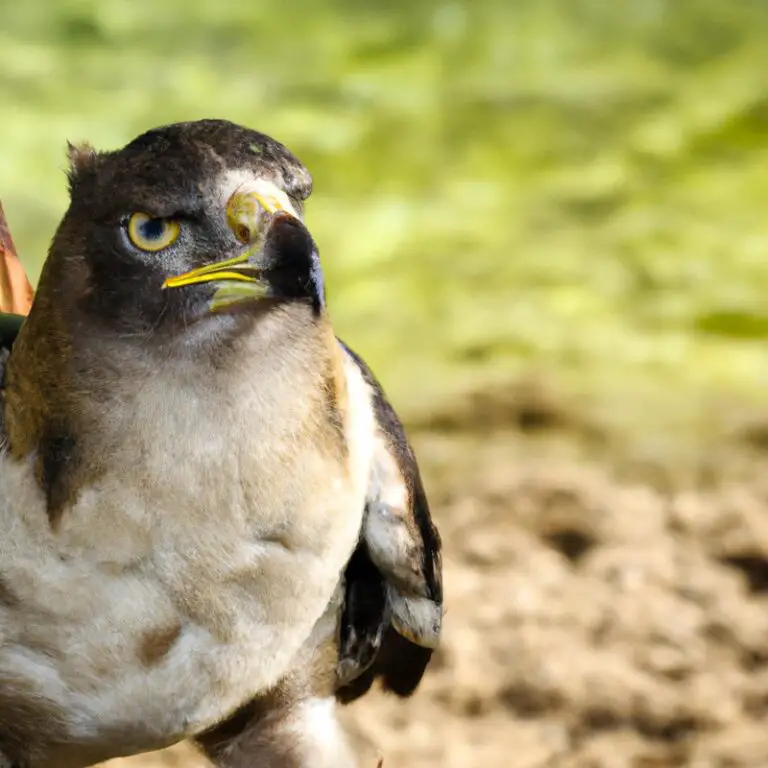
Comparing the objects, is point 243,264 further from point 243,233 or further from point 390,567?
point 390,567

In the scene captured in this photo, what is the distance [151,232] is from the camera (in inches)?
67.1

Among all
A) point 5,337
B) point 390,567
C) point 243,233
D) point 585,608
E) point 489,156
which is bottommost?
point 585,608

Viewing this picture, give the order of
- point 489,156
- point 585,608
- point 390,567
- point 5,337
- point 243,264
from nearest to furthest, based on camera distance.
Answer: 1. point 243,264
2. point 5,337
3. point 390,567
4. point 585,608
5. point 489,156

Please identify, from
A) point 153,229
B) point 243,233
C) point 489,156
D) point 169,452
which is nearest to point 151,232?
point 153,229

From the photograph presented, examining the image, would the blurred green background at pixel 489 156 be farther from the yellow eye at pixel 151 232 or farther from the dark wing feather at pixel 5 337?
the yellow eye at pixel 151 232

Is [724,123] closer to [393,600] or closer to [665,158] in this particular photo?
[665,158]

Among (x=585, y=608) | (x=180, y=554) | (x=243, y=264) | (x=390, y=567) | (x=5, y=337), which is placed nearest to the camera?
(x=243, y=264)

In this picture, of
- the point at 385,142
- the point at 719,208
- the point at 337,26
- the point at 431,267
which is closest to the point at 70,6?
the point at 337,26

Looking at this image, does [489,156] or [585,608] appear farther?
[489,156]

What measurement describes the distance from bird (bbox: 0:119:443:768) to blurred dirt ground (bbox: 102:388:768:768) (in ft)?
1.82

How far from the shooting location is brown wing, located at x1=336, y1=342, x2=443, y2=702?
2123 mm

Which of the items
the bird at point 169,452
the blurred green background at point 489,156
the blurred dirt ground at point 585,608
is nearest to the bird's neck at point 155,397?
the bird at point 169,452

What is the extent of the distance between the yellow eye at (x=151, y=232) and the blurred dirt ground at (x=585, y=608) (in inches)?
40.1

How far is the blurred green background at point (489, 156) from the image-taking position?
4.59 metres
